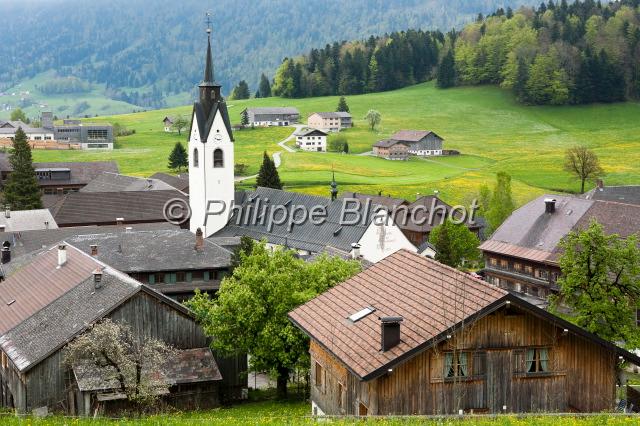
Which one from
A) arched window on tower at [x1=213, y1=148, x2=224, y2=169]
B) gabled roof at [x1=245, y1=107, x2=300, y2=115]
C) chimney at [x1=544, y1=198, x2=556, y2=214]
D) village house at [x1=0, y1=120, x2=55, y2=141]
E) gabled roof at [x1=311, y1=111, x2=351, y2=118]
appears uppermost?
gabled roof at [x1=245, y1=107, x2=300, y2=115]

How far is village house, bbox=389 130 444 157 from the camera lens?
14488cm

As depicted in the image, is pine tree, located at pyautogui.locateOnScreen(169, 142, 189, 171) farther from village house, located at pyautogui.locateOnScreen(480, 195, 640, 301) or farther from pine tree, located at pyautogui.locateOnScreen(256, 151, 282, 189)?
village house, located at pyautogui.locateOnScreen(480, 195, 640, 301)

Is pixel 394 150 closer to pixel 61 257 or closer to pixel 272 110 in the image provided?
pixel 272 110

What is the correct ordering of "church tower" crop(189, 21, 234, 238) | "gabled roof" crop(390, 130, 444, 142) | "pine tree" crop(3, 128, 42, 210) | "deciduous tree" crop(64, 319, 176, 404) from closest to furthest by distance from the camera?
"deciduous tree" crop(64, 319, 176, 404) → "church tower" crop(189, 21, 234, 238) → "pine tree" crop(3, 128, 42, 210) → "gabled roof" crop(390, 130, 444, 142)

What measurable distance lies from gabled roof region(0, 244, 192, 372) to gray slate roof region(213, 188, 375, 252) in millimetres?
27773

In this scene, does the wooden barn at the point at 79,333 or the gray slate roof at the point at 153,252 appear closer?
the wooden barn at the point at 79,333

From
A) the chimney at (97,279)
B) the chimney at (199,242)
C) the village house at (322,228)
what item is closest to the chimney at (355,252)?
the village house at (322,228)

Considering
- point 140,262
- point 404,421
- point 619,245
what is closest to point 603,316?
point 619,245

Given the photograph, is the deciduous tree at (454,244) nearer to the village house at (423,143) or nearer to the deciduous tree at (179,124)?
the village house at (423,143)

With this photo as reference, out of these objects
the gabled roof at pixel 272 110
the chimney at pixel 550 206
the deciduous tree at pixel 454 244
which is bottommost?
the deciduous tree at pixel 454 244

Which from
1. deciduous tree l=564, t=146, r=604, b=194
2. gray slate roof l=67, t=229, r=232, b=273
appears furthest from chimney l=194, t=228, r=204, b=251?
deciduous tree l=564, t=146, r=604, b=194

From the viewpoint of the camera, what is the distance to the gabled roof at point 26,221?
7312 centimetres

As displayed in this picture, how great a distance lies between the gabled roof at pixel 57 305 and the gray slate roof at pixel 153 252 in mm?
10365

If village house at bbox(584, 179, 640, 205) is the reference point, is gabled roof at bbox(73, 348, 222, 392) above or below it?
below
